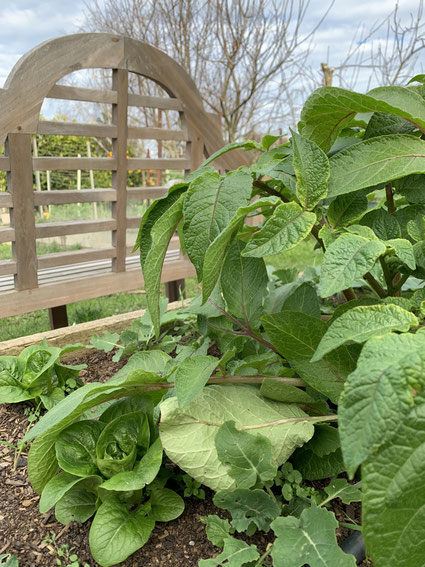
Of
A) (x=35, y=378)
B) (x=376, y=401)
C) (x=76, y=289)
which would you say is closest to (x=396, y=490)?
(x=376, y=401)

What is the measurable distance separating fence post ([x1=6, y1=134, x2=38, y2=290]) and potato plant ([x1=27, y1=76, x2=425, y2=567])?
153 cm

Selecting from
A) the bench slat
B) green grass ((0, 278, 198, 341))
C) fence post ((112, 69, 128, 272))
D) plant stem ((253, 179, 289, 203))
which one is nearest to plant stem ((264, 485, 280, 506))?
plant stem ((253, 179, 289, 203))

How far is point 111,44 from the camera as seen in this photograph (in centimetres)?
271

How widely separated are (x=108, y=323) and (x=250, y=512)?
1.09 metres

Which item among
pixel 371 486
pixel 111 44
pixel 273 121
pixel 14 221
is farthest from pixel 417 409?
pixel 273 121

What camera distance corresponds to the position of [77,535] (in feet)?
3.41

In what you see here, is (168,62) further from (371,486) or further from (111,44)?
(371,486)

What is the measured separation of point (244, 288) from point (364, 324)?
0.51m

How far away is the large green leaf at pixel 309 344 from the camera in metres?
0.98

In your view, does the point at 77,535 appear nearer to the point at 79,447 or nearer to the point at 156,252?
the point at 79,447

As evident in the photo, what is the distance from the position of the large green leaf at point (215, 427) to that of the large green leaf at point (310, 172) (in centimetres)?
42

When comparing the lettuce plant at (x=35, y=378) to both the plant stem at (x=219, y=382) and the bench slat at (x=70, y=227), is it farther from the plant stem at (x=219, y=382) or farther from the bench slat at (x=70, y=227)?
the bench slat at (x=70, y=227)

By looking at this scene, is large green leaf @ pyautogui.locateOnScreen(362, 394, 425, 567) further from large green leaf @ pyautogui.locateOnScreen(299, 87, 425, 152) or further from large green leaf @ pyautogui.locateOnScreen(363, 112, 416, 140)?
large green leaf @ pyautogui.locateOnScreen(363, 112, 416, 140)

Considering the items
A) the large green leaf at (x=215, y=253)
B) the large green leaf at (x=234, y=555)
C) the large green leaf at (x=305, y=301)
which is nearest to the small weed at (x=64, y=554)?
the large green leaf at (x=234, y=555)
